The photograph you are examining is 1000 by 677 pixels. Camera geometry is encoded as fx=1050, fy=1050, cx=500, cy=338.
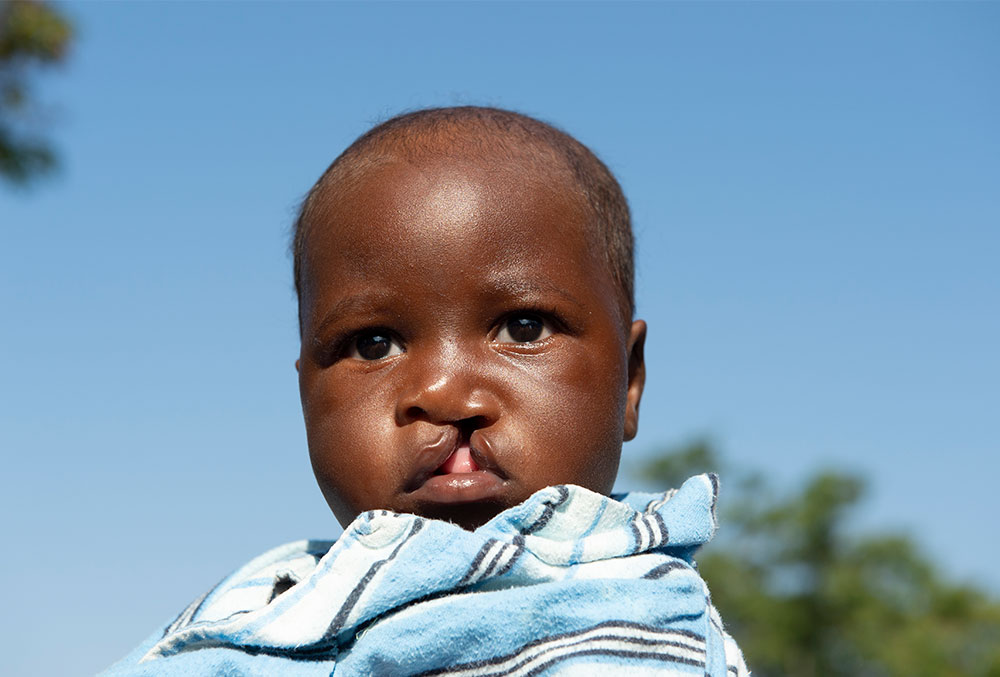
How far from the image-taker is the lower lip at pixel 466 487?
2.05m

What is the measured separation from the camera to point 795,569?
27375mm

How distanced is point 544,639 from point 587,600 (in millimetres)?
100

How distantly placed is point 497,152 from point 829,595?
26.1 meters

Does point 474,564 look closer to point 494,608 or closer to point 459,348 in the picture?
point 494,608

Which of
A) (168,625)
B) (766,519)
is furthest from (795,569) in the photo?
(168,625)

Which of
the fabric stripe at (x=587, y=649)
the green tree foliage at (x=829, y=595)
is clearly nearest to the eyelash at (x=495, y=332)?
the fabric stripe at (x=587, y=649)

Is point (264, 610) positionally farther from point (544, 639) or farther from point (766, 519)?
point (766, 519)

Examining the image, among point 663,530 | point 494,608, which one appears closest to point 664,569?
point 663,530

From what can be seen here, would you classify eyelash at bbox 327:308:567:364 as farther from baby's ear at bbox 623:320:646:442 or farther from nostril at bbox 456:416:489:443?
baby's ear at bbox 623:320:646:442

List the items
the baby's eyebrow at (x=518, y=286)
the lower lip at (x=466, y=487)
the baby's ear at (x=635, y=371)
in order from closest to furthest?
the lower lip at (x=466, y=487) < the baby's eyebrow at (x=518, y=286) < the baby's ear at (x=635, y=371)

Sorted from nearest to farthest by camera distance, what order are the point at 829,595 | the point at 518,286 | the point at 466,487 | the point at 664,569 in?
the point at 664,569, the point at 466,487, the point at 518,286, the point at 829,595

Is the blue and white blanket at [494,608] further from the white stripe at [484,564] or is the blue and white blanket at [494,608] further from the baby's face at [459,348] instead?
the baby's face at [459,348]

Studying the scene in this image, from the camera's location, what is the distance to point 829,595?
2622 centimetres

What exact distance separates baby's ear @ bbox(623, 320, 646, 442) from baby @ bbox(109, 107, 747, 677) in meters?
0.01
